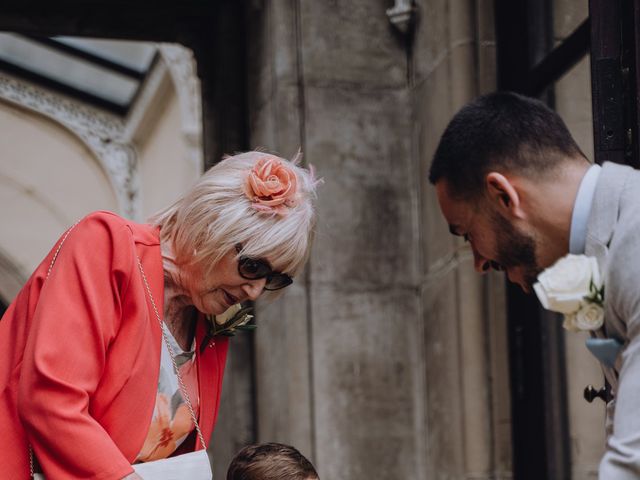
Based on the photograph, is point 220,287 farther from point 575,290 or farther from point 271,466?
point 575,290

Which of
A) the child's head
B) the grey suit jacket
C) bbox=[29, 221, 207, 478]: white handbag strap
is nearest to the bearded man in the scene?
the grey suit jacket

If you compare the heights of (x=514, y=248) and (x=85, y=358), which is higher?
(x=514, y=248)

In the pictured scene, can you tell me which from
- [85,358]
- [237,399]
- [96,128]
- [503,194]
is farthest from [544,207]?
[96,128]

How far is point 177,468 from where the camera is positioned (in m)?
3.24

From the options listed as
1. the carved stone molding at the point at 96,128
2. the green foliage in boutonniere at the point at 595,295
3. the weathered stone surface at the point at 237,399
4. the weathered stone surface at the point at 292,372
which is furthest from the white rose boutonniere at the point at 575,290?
the carved stone molding at the point at 96,128

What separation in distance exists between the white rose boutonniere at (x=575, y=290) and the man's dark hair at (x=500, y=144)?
21cm

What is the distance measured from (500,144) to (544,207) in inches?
6.5

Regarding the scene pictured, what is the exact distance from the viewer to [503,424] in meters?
5.45

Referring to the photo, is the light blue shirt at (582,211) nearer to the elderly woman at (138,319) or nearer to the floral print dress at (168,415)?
the elderly woman at (138,319)

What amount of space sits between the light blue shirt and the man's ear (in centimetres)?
12

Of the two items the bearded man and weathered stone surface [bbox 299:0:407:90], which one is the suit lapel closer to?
the bearded man

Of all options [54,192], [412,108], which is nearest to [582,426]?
[412,108]

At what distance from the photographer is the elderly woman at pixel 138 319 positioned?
311 centimetres

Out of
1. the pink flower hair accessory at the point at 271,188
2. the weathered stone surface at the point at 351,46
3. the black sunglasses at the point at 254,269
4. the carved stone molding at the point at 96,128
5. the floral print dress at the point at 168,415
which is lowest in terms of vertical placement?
the floral print dress at the point at 168,415
